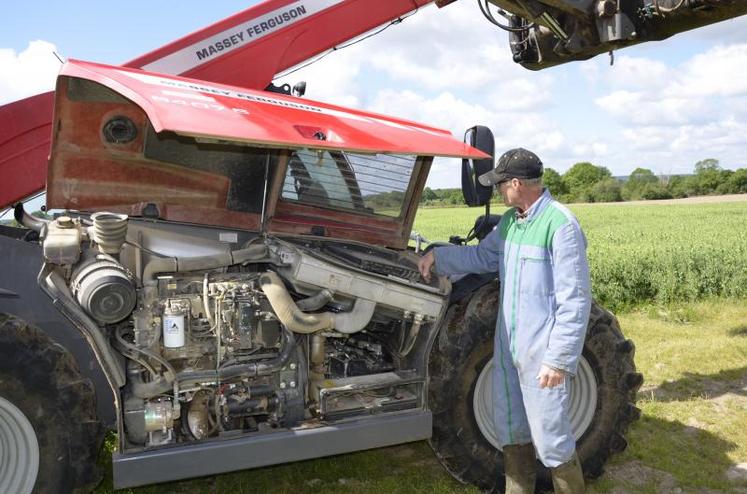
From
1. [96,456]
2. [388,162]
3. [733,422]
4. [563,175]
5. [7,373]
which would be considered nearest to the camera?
[7,373]

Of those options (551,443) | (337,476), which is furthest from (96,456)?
(551,443)

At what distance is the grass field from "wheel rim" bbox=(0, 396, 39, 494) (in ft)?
2.96

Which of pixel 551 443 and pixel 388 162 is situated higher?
pixel 388 162

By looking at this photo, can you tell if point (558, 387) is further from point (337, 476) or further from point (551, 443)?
point (337, 476)

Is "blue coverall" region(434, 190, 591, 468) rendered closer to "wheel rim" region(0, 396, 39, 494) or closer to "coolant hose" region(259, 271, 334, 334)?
"coolant hose" region(259, 271, 334, 334)

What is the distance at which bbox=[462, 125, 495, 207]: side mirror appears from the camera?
12.8 feet

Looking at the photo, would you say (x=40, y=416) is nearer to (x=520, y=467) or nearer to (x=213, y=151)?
(x=213, y=151)

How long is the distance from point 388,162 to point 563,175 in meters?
103

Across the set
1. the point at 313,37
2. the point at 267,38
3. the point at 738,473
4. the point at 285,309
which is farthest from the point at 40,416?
the point at 738,473

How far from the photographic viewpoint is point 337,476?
14.5 ft

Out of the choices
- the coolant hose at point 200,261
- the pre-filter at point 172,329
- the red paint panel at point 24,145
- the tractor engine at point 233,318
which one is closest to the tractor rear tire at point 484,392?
the tractor engine at point 233,318

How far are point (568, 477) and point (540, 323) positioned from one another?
854mm

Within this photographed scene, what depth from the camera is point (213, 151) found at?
12.5 ft

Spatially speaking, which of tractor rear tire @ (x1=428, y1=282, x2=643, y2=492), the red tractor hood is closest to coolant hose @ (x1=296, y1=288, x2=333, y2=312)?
the red tractor hood
